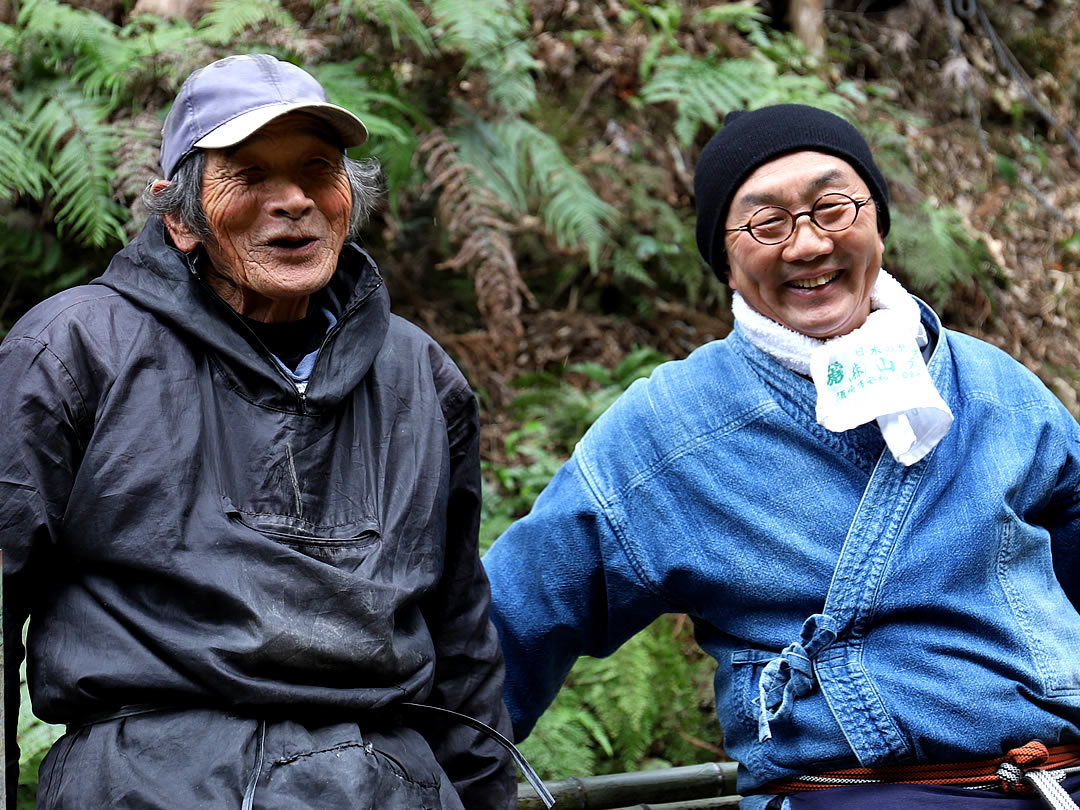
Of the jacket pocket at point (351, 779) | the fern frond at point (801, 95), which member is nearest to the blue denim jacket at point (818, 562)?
the jacket pocket at point (351, 779)

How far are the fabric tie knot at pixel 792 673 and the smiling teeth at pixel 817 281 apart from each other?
715mm

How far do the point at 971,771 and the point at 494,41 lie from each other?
344 cm

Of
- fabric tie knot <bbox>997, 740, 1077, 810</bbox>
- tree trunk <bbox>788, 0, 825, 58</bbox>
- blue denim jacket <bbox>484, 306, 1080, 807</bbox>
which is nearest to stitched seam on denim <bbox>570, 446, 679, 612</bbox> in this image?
blue denim jacket <bbox>484, 306, 1080, 807</bbox>

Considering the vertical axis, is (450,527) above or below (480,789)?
above

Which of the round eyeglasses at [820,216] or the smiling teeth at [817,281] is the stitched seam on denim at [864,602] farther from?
the round eyeglasses at [820,216]

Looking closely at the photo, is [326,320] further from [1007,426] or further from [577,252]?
[577,252]

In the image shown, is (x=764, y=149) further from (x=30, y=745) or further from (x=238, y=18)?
(x=238, y=18)

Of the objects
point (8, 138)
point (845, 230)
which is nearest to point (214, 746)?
point (845, 230)

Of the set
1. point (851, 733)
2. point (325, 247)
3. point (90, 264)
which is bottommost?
point (90, 264)

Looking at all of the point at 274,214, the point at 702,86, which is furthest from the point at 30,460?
the point at 702,86

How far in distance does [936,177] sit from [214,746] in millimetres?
5948

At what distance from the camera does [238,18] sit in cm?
418

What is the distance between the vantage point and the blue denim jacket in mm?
2268

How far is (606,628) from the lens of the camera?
8.61 feet
